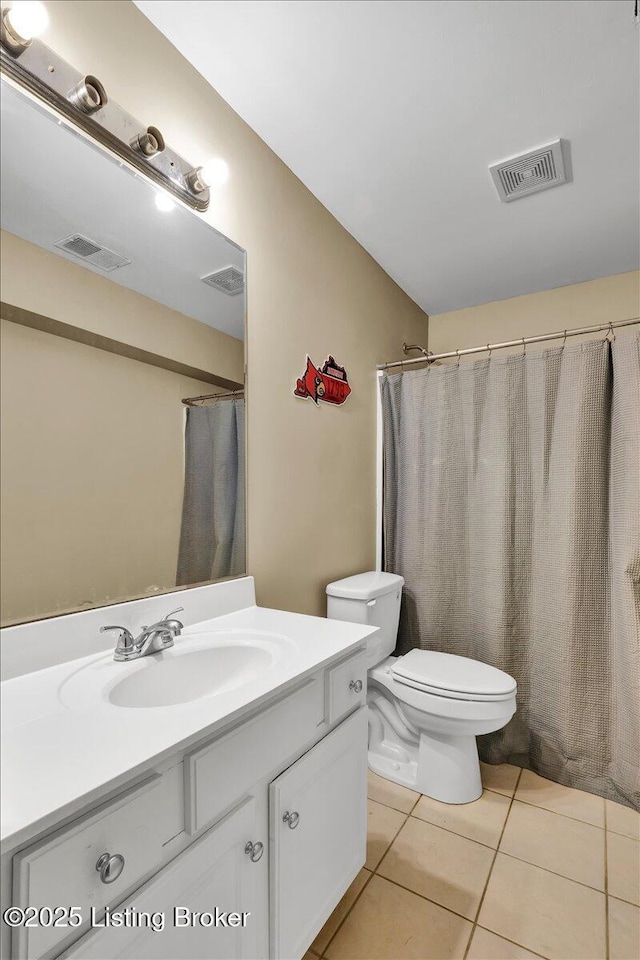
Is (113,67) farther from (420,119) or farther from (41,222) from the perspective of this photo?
(420,119)

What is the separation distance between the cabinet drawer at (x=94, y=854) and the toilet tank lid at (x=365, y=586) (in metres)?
1.18

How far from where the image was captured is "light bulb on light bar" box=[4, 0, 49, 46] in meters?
0.92

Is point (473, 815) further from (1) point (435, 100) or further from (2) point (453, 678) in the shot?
(1) point (435, 100)

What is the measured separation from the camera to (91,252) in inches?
43.8

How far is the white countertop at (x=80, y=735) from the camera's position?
1.80ft

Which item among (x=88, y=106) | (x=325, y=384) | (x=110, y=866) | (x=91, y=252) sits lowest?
(x=110, y=866)

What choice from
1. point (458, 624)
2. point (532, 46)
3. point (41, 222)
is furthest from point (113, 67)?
point (458, 624)

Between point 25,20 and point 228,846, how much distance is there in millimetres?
1600

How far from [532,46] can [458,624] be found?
208 cm

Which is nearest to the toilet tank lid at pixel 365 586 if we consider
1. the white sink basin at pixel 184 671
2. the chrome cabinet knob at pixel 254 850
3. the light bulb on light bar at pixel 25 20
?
the white sink basin at pixel 184 671

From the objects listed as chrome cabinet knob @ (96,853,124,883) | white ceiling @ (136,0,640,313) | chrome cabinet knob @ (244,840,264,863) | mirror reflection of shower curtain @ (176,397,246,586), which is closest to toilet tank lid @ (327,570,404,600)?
mirror reflection of shower curtain @ (176,397,246,586)

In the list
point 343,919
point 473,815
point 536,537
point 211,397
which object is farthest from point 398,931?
point 211,397

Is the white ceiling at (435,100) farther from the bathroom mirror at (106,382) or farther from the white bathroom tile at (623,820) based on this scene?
the white bathroom tile at (623,820)

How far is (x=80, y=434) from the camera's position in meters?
1.07
